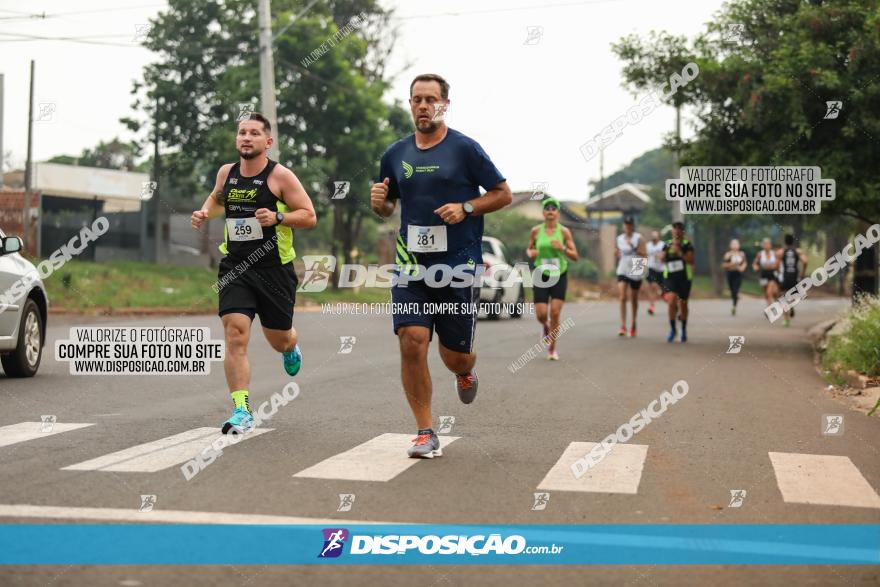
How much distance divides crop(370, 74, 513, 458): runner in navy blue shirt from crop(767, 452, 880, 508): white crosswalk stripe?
2.05 metres

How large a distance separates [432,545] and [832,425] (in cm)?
500

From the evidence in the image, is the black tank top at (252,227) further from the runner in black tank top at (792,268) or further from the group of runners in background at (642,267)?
the runner in black tank top at (792,268)

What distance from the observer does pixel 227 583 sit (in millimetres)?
4211

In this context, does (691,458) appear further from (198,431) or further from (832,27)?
(832,27)

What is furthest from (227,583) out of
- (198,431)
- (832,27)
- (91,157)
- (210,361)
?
(91,157)

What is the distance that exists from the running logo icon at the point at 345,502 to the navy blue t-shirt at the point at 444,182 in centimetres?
183

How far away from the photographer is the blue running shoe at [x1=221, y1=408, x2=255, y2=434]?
769cm

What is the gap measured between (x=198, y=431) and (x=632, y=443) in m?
2.92

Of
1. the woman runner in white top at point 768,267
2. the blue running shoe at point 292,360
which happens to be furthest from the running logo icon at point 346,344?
the woman runner in white top at point 768,267

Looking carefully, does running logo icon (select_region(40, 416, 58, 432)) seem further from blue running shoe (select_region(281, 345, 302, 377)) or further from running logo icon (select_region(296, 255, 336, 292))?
running logo icon (select_region(296, 255, 336, 292))

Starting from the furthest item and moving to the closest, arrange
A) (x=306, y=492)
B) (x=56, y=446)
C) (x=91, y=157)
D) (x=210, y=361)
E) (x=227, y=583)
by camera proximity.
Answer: (x=91, y=157) → (x=210, y=361) → (x=56, y=446) → (x=306, y=492) → (x=227, y=583)

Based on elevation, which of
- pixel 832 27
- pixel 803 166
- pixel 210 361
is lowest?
pixel 210 361

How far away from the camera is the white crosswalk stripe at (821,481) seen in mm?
5902

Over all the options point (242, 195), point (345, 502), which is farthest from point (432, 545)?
point (242, 195)
